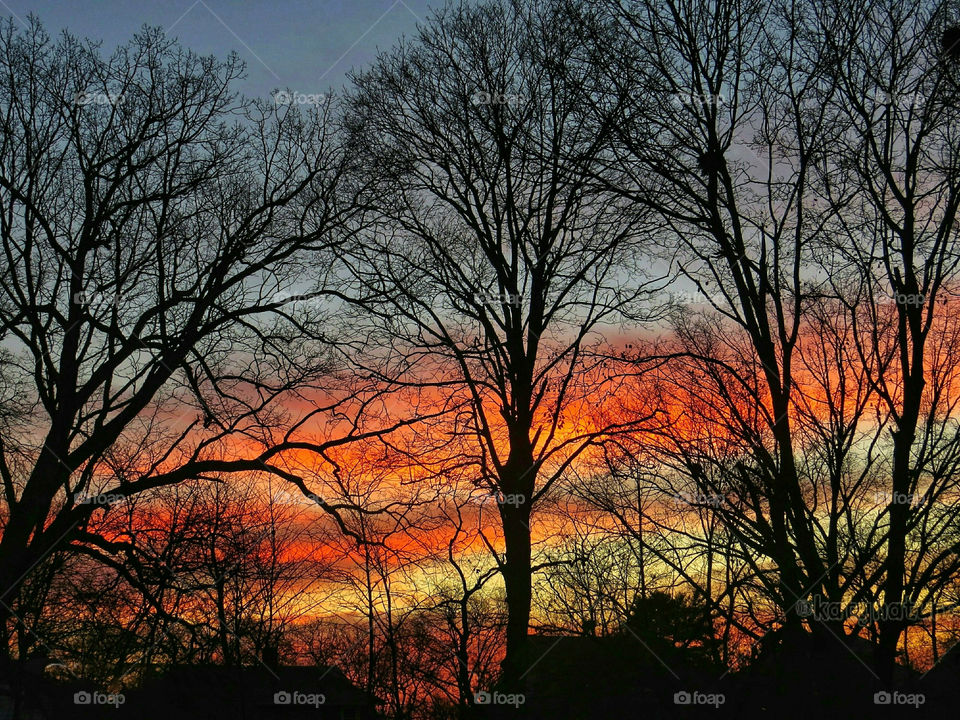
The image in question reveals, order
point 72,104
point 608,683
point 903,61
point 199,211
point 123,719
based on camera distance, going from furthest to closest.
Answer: point 123,719, point 608,683, point 199,211, point 72,104, point 903,61

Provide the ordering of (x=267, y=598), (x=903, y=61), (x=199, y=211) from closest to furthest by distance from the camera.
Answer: (x=903, y=61)
(x=199, y=211)
(x=267, y=598)

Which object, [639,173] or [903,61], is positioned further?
[639,173]

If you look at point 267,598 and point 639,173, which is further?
point 267,598

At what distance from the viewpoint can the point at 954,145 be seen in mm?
12328

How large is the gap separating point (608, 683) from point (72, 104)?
19974 millimetres

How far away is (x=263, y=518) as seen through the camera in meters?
28.1

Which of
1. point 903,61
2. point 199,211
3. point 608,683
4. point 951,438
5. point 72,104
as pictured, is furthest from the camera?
point 608,683

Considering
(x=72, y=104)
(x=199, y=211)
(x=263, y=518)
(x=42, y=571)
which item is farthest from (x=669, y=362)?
(x=263, y=518)

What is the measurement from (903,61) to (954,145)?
1.52 m

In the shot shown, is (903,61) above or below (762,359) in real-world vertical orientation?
above

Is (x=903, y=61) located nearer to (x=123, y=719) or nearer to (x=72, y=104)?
(x=72, y=104)

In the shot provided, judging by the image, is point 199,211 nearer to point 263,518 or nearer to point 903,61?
point 903,61

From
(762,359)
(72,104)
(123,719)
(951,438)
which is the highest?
(72,104)

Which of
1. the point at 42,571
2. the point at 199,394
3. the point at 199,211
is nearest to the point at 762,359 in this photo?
the point at 199,394
